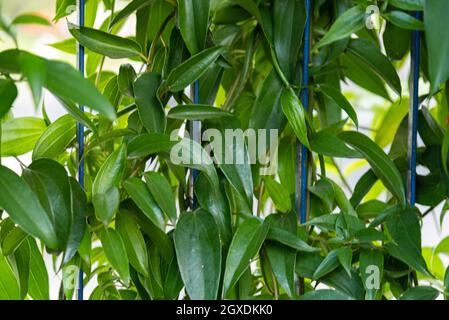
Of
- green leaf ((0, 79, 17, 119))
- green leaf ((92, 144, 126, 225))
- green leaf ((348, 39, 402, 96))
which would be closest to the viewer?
green leaf ((0, 79, 17, 119))

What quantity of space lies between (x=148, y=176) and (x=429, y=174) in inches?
13.3

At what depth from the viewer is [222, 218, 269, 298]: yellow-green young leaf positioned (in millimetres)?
685

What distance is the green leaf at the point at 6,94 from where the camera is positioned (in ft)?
1.86

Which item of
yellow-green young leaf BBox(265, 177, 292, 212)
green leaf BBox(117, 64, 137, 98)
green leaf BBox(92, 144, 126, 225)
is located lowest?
yellow-green young leaf BBox(265, 177, 292, 212)

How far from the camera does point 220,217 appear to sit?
73cm

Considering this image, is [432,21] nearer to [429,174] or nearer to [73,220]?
[429,174]

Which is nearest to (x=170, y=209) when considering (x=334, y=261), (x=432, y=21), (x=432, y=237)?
(x=334, y=261)

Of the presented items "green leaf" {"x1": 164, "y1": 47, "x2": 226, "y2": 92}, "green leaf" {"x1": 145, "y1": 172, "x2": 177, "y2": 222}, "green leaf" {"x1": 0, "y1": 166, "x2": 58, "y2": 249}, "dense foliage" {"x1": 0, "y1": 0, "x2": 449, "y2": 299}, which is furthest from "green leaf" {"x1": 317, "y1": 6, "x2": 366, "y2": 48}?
"green leaf" {"x1": 0, "y1": 166, "x2": 58, "y2": 249}

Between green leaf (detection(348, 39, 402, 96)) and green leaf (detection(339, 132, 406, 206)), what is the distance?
82 mm

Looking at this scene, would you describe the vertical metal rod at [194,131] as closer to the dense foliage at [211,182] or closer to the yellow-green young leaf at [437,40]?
the dense foliage at [211,182]

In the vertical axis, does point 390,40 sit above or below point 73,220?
above

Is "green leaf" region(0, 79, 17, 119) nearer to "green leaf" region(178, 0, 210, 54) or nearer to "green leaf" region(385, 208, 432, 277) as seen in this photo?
"green leaf" region(178, 0, 210, 54)

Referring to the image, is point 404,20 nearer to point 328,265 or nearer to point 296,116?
point 296,116

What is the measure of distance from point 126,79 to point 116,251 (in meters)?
0.18
